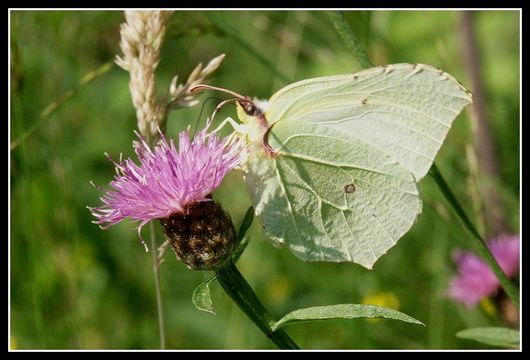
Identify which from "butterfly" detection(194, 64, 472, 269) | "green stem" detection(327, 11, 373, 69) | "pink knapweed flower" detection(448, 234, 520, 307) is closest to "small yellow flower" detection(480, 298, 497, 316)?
"pink knapweed flower" detection(448, 234, 520, 307)

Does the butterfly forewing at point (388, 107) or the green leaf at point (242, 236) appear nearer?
the green leaf at point (242, 236)

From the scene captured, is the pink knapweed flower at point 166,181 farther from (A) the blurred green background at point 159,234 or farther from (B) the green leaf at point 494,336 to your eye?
(B) the green leaf at point 494,336

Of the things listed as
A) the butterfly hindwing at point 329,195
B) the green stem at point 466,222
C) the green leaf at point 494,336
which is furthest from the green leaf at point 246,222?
the green leaf at point 494,336

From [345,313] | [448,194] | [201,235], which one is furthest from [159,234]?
[345,313]

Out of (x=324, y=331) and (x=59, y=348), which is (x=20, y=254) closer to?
(x=59, y=348)

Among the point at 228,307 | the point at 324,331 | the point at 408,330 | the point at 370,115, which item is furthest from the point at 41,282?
the point at 370,115

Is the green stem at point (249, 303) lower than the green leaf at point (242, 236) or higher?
lower

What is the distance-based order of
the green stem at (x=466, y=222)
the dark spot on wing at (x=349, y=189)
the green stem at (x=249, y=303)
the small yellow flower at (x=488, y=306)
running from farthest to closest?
the small yellow flower at (x=488, y=306) → the dark spot on wing at (x=349, y=189) → the green stem at (x=466, y=222) → the green stem at (x=249, y=303)
